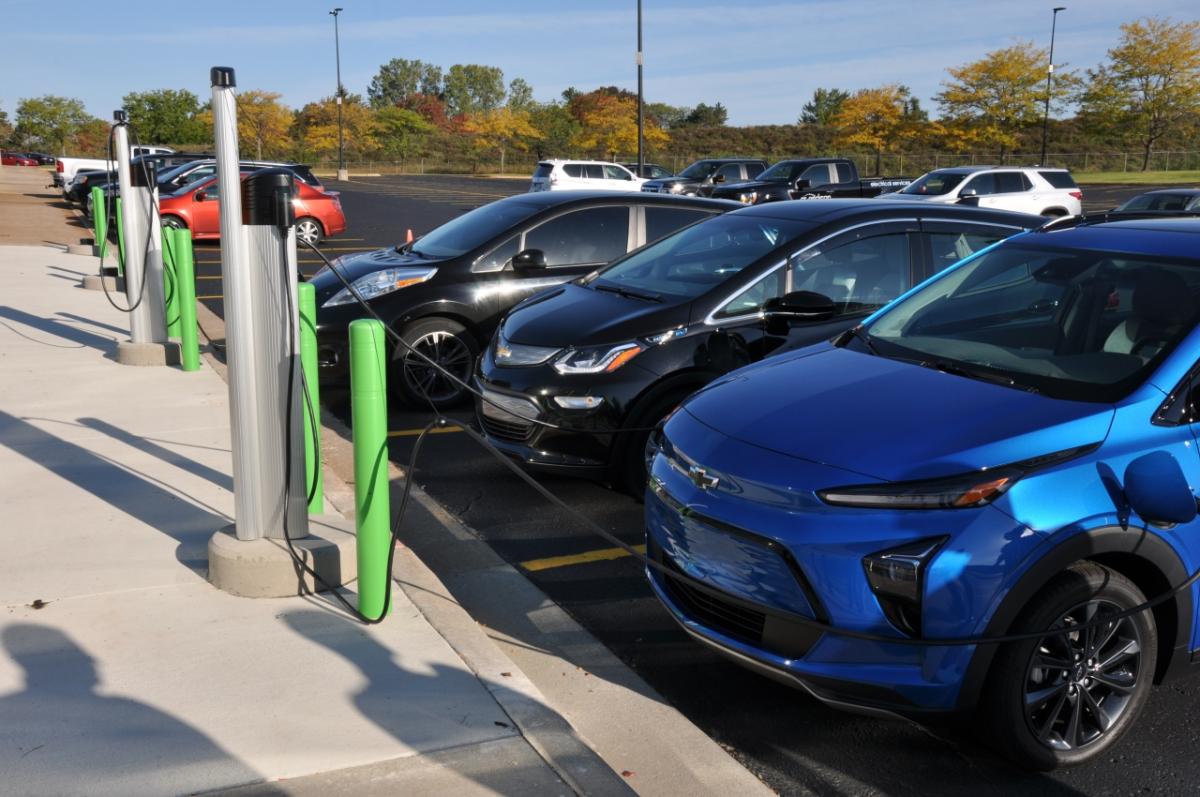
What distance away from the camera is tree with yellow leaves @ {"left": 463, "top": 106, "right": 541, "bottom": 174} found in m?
82.9

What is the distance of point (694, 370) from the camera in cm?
606

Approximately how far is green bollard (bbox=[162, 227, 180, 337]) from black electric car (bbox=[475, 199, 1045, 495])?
438 centimetres

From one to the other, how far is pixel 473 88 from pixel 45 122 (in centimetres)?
5584

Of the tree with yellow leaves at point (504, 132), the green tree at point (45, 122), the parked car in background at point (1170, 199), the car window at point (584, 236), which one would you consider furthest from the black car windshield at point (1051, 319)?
the green tree at point (45, 122)

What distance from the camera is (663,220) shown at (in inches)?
348

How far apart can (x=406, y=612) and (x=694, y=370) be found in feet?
7.44

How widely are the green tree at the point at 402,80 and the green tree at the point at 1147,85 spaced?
3751 inches

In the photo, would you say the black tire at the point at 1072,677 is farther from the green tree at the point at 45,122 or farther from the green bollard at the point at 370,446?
the green tree at the point at 45,122

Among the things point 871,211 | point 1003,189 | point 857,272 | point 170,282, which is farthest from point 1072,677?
point 1003,189

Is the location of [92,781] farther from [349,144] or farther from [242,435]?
[349,144]

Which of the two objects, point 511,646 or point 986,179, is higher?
point 986,179

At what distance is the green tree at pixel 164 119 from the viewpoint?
81.9m

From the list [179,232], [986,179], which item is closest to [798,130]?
[986,179]

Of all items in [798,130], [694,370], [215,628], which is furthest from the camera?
[798,130]
